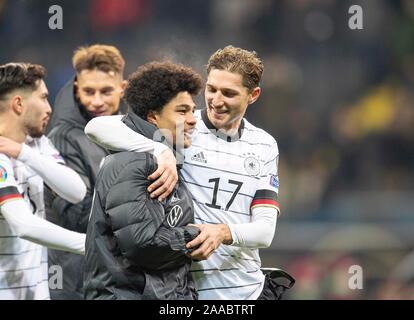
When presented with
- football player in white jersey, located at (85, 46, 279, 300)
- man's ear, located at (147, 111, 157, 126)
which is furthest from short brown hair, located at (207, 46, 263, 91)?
man's ear, located at (147, 111, 157, 126)

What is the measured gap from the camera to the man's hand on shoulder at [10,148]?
13.5 ft

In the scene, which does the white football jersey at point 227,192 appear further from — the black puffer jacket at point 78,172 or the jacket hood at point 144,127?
the black puffer jacket at point 78,172

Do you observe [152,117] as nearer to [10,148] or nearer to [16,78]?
[10,148]

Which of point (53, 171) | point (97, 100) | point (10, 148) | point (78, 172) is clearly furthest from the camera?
point (97, 100)

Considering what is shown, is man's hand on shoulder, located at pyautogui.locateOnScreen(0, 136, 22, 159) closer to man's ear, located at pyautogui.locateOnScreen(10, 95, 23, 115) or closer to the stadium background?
man's ear, located at pyautogui.locateOnScreen(10, 95, 23, 115)

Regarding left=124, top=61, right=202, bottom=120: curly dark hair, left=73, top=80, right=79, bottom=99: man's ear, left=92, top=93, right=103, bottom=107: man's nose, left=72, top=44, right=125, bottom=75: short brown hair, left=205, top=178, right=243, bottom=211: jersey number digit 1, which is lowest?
left=205, top=178, right=243, bottom=211: jersey number digit 1

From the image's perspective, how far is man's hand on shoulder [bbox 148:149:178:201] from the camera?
3.44 metres

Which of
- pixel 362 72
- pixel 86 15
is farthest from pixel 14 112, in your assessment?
pixel 362 72

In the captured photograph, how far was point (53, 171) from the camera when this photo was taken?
4266 millimetres

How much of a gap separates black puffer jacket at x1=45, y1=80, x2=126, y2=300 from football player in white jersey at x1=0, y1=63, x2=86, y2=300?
40cm

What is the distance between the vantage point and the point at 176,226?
137 inches

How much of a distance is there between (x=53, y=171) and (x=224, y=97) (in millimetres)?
941

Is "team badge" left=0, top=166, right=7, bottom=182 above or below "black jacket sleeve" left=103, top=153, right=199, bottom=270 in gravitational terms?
above

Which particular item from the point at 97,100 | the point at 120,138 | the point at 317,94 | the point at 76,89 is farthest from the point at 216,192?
the point at 317,94
